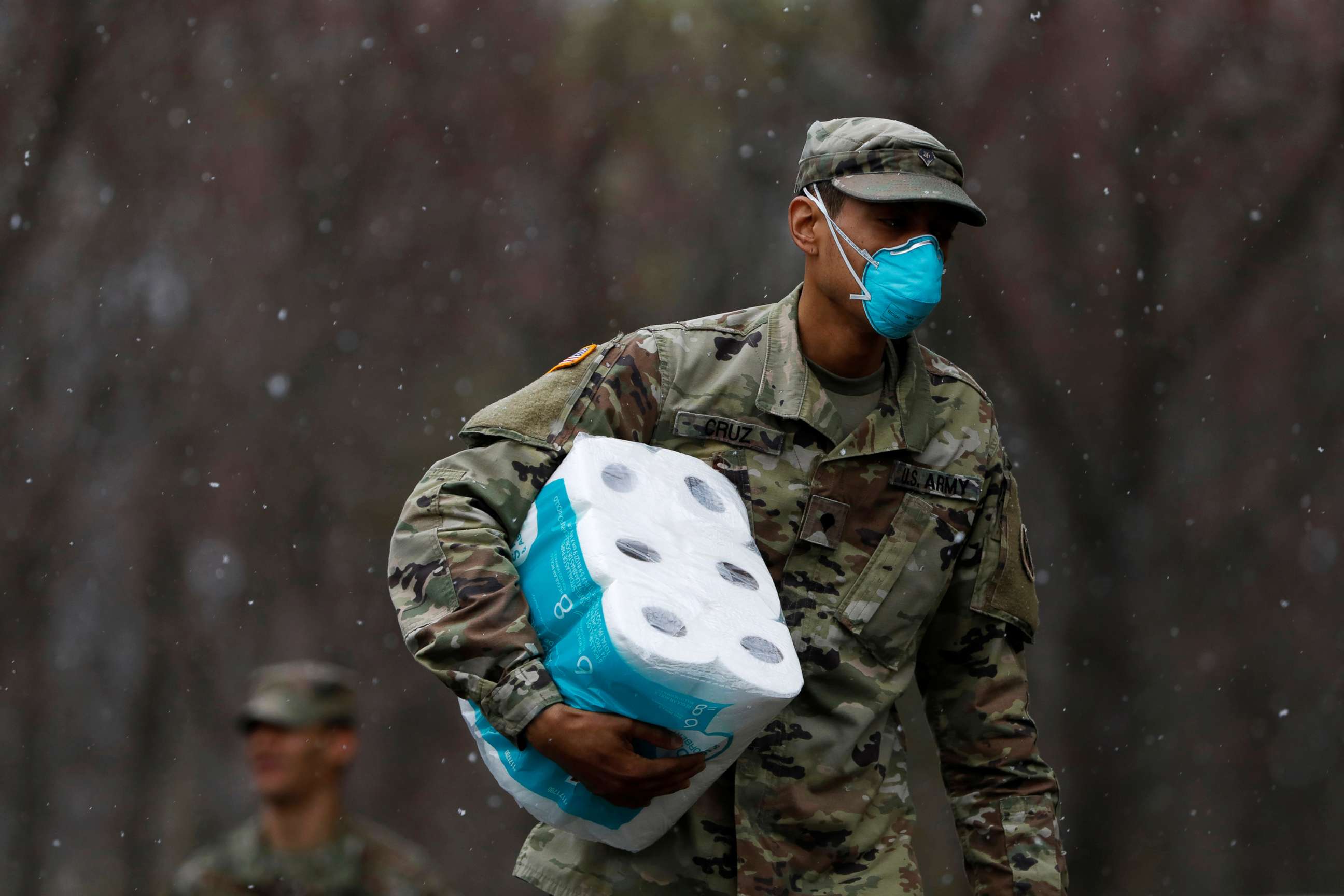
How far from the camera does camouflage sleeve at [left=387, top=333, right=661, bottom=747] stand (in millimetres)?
1775

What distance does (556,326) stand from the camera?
4.11m

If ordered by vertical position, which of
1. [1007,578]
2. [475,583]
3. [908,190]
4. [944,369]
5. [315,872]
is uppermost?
[908,190]

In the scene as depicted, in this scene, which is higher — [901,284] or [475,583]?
[901,284]

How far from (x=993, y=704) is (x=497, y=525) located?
2.85ft

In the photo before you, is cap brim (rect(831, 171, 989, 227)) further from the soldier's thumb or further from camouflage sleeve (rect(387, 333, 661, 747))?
the soldier's thumb


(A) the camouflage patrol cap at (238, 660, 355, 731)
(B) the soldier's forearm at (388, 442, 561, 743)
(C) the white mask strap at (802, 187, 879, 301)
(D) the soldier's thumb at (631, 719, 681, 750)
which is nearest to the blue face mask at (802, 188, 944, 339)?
(C) the white mask strap at (802, 187, 879, 301)

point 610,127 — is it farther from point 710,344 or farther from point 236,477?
point 710,344

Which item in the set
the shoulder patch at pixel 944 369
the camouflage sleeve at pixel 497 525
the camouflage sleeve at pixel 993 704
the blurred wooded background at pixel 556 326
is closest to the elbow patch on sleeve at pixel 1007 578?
the camouflage sleeve at pixel 993 704

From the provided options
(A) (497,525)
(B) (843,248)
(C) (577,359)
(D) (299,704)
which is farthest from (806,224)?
(D) (299,704)

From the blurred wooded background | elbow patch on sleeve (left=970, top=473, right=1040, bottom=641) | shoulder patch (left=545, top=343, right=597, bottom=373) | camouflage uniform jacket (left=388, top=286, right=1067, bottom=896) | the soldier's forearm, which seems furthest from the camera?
→ the blurred wooded background

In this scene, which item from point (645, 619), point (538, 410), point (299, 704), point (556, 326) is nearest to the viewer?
point (645, 619)

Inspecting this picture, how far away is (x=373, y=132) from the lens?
4.10m

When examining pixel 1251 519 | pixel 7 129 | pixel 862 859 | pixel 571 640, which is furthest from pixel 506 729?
pixel 7 129

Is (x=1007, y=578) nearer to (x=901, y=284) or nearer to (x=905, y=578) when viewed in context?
(x=905, y=578)
